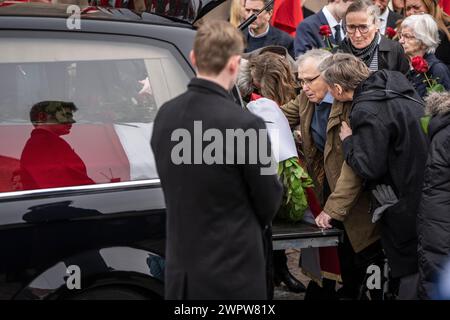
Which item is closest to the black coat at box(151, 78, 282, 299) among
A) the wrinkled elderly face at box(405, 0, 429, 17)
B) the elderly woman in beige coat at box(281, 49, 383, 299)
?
the elderly woman in beige coat at box(281, 49, 383, 299)

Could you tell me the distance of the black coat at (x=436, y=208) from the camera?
4.13 m

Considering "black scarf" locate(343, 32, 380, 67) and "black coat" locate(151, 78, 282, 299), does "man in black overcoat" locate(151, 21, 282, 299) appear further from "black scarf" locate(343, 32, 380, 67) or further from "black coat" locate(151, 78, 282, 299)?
"black scarf" locate(343, 32, 380, 67)

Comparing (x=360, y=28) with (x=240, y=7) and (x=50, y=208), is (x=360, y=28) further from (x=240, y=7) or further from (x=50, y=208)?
(x=50, y=208)

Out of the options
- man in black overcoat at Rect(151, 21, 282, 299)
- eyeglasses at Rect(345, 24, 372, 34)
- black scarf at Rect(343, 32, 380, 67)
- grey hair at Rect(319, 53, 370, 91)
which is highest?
eyeglasses at Rect(345, 24, 372, 34)

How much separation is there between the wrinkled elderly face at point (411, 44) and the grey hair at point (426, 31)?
2cm

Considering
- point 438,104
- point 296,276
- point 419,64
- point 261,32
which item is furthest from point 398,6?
point 438,104

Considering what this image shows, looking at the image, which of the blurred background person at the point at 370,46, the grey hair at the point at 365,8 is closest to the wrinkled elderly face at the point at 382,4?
the grey hair at the point at 365,8

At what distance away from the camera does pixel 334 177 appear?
4.93 metres

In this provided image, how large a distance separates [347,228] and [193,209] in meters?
1.90

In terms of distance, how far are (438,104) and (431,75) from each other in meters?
1.66

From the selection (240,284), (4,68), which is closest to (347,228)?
(240,284)

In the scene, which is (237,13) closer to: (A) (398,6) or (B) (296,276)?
(A) (398,6)

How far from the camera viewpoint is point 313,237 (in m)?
4.64

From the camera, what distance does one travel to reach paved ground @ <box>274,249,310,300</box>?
228 inches
